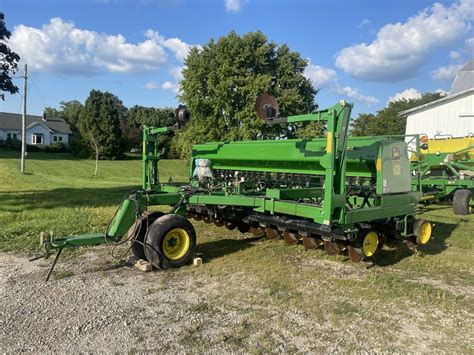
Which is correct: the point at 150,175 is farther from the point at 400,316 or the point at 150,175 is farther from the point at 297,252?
the point at 400,316

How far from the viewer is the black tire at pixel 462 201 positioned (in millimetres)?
11117

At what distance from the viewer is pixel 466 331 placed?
13.2ft

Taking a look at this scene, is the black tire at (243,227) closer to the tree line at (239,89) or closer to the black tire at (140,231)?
the black tire at (140,231)

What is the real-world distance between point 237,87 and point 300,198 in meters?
20.6

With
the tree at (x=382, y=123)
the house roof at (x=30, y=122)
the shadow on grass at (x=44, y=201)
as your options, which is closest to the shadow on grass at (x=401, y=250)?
the shadow on grass at (x=44, y=201)

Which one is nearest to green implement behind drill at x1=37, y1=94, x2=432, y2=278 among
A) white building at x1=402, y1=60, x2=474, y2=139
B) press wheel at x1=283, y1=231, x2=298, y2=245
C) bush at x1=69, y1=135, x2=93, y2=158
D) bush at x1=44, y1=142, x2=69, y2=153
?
press wheel at x1=283, y1=231, x2=298, y2=245

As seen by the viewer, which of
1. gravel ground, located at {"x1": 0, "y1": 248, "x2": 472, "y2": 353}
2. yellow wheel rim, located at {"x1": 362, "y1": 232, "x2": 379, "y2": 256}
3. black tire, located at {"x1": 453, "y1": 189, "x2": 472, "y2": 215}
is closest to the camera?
gravel ground, located at {"x1": 0, "y1": 248, "x2": 472, "y2": 353}

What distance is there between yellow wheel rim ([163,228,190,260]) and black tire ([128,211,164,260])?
339 mm

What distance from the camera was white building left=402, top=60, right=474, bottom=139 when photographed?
840 inches

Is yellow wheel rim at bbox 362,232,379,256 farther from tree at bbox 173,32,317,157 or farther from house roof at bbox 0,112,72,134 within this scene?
house roof at bbox 0,112,72,134

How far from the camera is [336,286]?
518 centimetres

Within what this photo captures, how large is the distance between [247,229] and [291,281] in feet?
9.47

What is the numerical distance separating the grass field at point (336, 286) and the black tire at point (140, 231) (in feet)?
2.14

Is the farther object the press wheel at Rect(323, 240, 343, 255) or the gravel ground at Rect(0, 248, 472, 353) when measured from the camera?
the press wheel at Rect(323, 240, 343, 255)
